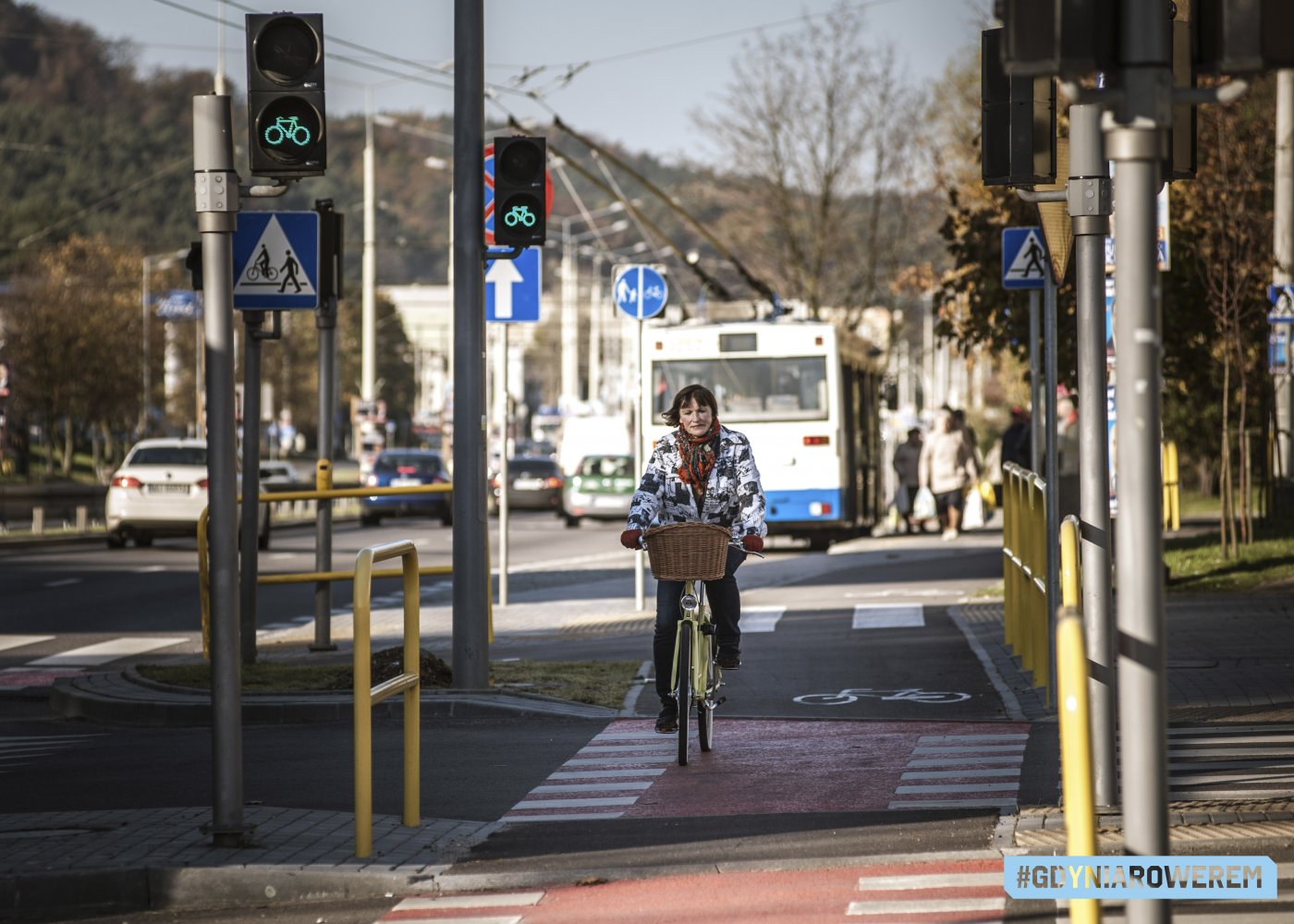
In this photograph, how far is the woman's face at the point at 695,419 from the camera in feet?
32.6

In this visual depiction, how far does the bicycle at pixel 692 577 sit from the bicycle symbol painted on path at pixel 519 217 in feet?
10.1

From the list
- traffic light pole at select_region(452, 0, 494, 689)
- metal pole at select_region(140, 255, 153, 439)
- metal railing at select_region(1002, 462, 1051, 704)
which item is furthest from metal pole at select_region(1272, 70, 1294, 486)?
metal pole at select_region(140, 255, 153, 439)

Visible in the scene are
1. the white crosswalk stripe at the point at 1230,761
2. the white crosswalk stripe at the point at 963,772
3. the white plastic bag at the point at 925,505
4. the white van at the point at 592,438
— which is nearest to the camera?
the white crosswalk stripe at the point at 1230,761

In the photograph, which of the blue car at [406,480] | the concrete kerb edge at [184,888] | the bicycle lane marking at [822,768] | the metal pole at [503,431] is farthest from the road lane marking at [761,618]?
the blue car at [406,480]

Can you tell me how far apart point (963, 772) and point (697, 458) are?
85.5 inches

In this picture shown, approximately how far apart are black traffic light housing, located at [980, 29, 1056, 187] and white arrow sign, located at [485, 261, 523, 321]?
7.16 m

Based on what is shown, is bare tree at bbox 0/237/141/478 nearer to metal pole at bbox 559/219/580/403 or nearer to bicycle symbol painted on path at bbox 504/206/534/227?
metal pole at bbox 559/219/580/403

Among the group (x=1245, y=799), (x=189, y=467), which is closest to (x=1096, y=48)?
(x=1245, y=799)

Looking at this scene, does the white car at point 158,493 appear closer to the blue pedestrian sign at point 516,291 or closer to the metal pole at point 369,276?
the blue pedestrian sign at point 516,291

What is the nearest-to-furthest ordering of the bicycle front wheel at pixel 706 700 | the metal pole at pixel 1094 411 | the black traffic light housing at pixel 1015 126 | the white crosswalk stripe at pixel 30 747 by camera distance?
the metal pole at pixel 1094 411 < the black traffic light housing at pixel 1015 126 < the bicycle front wheel at pixel 706 700 < the white crosswalk stripe at pixel 30 747

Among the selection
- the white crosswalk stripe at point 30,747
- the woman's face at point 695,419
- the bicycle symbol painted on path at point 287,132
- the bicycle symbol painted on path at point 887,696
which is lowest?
the white crosswalk stripe at point 30,747

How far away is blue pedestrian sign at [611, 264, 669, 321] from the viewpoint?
18172 millimetres

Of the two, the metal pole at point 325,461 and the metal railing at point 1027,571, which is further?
the metal pole at point 325,461

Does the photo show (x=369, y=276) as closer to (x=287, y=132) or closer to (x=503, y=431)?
(x=503, y=431)
